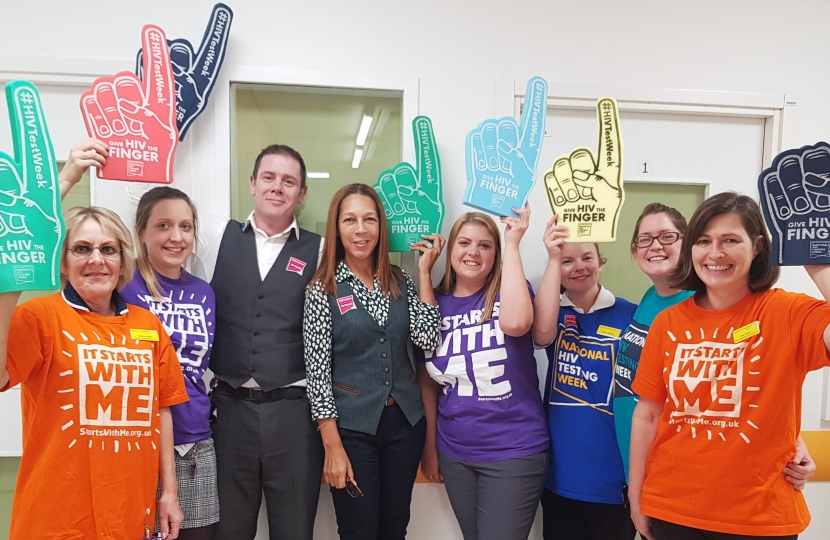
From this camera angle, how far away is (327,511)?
1.92 m

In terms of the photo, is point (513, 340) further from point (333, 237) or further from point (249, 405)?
point (249, 405)

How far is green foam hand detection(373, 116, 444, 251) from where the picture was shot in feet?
5.93

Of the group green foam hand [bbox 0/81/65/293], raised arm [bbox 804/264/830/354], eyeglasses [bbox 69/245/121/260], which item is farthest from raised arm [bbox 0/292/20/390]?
raised arm [bbox 804/264/830/354]

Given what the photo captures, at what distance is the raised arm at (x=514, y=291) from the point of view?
4.97 ft

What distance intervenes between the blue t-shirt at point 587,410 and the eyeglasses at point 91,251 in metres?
1.44

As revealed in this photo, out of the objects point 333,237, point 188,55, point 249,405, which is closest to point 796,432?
point 333,237

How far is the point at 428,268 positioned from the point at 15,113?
1.25m

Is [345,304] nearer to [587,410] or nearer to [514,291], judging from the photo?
[514,291]

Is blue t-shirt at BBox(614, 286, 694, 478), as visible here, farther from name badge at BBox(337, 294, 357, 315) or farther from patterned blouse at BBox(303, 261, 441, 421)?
name badge at BBox(337, 294, 357, 315)

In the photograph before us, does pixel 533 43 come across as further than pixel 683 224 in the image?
Yes

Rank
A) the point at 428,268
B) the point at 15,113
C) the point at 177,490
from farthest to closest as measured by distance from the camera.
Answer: the point at 428,268 → the point at 177,490 → the point at 15,113

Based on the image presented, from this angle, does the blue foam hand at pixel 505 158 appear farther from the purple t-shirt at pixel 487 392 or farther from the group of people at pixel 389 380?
the purple t-shirt at pixel 487 392

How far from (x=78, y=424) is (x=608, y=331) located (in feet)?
5.24

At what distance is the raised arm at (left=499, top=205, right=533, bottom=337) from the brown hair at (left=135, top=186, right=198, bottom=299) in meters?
1.08
